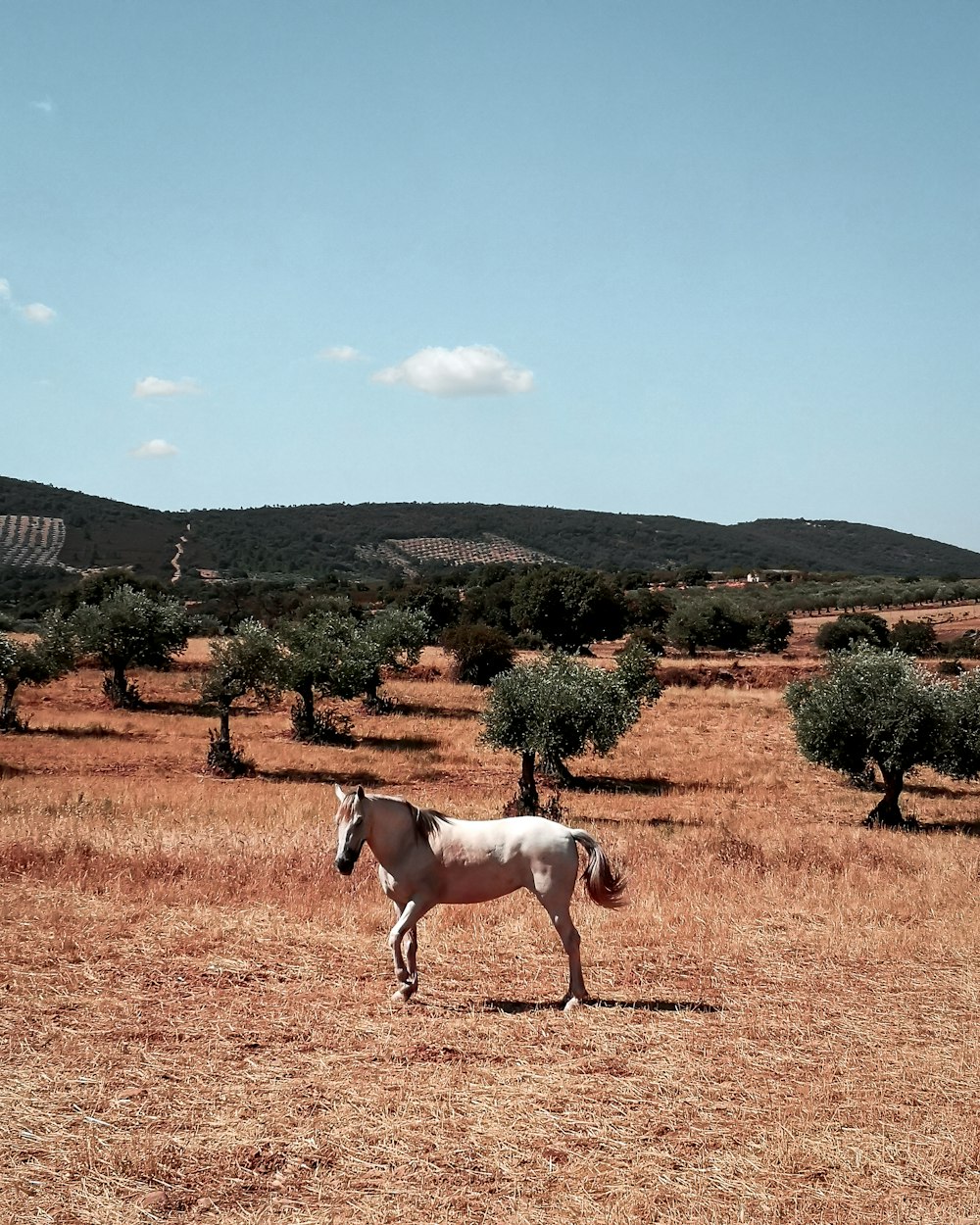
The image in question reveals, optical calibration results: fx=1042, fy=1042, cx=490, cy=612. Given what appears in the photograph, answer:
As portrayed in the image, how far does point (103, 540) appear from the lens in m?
135

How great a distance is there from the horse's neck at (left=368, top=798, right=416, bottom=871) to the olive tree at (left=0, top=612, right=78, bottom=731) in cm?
2913

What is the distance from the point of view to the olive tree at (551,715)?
1097 inches

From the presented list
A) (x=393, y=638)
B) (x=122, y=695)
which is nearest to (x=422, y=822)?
(x=122, y=695)

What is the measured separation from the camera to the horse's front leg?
9.66m

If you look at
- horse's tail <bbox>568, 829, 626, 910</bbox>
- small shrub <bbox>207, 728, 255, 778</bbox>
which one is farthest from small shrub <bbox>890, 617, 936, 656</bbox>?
horse's tail <bbox>568, 829, 626, 910</bbox>

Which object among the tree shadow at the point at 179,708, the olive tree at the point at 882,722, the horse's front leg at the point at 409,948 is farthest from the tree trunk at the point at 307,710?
the horse's front leg at the point at 409,948

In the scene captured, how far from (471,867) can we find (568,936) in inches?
42.9

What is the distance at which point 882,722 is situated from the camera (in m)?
27.0

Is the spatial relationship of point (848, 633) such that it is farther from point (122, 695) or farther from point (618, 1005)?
point (618, 1005)

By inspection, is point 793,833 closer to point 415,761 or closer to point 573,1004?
point 573,1004

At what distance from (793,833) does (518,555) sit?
→ 480ft

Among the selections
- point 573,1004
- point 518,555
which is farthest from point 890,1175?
point 518,555

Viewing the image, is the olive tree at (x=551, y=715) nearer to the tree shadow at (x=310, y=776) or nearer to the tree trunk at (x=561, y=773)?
the tree trunk at (x=561, y=773)

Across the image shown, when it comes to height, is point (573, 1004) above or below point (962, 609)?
below
